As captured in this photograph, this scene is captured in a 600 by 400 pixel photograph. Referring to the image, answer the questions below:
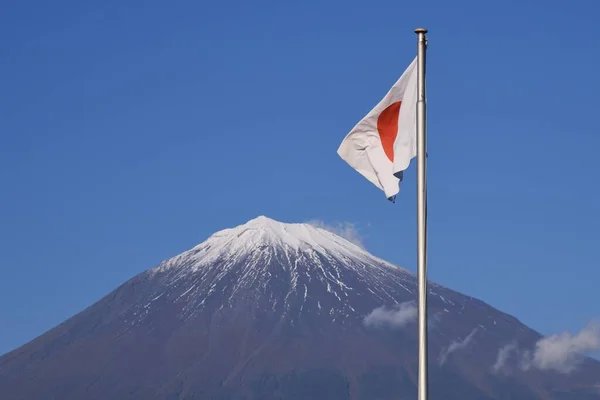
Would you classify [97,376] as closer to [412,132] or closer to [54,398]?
[54,398]

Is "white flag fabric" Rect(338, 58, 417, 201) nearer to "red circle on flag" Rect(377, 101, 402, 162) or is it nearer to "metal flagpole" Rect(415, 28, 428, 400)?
"red circle on flag" Rect(377, 101, 402, 162)

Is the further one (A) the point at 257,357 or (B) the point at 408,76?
(A) the point at 257,357

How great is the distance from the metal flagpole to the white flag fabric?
1.75 feet

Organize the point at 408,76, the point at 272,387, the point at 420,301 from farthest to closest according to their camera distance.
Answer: the point at 272,387 < the point at 408,76 < the point at 420,301

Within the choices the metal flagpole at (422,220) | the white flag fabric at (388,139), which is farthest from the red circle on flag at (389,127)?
the metal flagpole at (422,220)

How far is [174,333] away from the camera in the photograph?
7864 inches

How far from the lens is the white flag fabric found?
19156 mm

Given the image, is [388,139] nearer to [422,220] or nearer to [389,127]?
[389,127]

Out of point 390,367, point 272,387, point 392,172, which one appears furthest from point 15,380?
point 392,172

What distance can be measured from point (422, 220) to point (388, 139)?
2096mm

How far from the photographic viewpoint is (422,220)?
18062mm

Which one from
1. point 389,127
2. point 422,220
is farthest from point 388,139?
point 422,220

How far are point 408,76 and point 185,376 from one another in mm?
178214

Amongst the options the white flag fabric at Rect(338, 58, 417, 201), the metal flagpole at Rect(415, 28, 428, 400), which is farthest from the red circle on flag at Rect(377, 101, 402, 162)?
the metal flagpole at Rect(415, 28, 428, 400)
